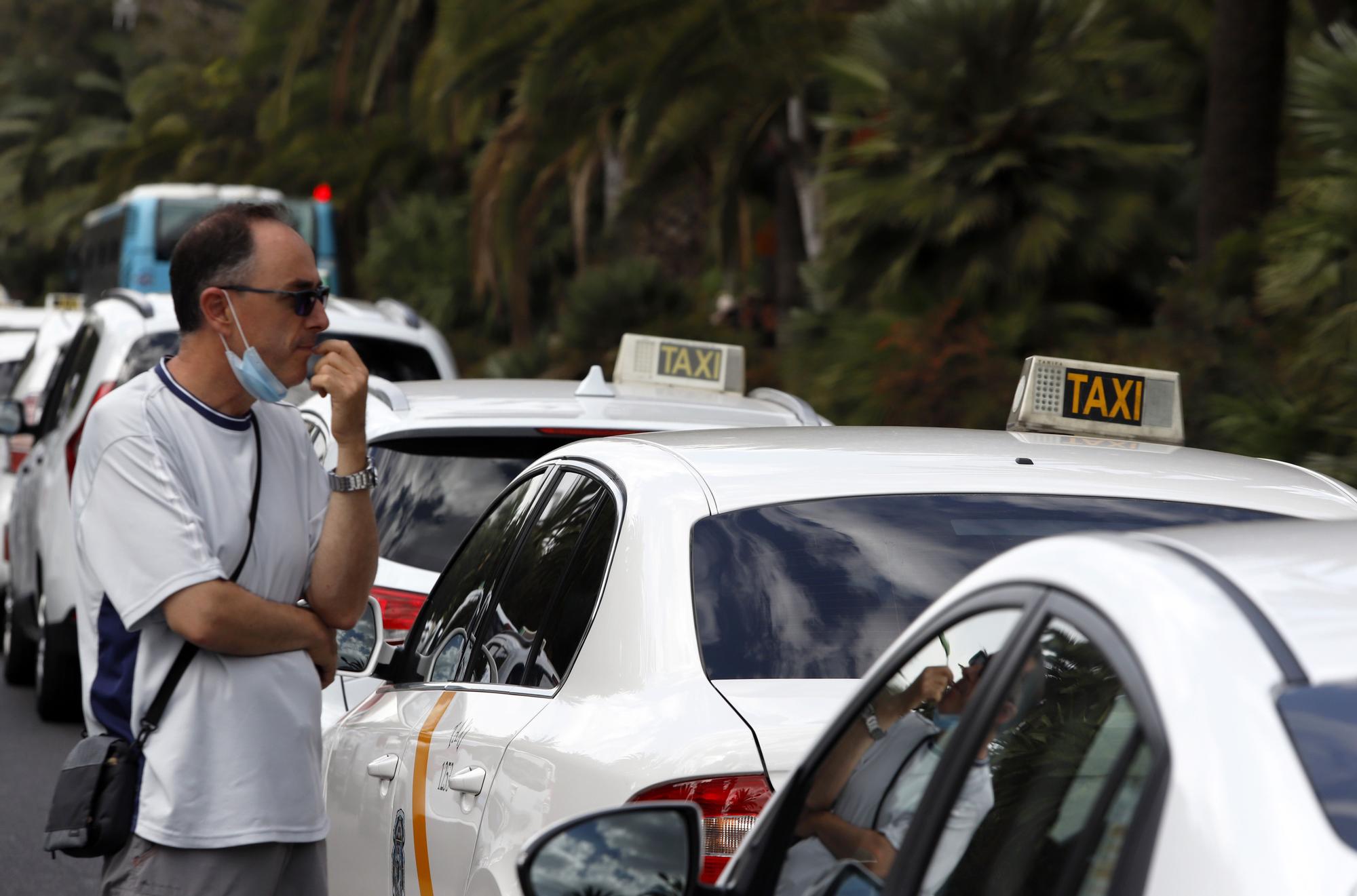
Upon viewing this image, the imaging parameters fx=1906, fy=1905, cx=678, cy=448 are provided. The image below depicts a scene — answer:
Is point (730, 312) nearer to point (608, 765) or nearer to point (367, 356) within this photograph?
point (367, 356)

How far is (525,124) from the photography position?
19.2 metres

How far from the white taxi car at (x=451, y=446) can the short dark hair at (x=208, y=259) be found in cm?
217

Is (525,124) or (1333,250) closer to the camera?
(1333,250)

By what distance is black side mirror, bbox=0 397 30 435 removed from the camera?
31.5 ft

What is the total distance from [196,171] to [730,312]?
20.9 m

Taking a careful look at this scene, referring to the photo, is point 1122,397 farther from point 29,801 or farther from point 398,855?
point 29,801

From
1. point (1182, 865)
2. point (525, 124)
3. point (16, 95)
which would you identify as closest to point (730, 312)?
point (525, 124)

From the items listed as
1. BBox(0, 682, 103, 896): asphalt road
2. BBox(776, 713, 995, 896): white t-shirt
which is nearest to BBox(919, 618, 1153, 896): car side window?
BBox(776, 713, 995, 896): white t-shirt

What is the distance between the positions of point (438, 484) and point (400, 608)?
0.42m

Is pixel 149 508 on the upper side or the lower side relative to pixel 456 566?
upper

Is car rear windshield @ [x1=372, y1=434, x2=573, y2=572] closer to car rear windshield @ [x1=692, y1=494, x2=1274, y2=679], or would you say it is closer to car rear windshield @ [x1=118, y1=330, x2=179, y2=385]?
car rear windshield @ [x1=692, y1=494, x2=1274, y2=679]

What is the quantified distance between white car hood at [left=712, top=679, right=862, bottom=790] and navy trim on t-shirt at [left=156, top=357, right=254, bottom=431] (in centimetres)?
95

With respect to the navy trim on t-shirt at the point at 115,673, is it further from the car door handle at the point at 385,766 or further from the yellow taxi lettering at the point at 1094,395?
the yellow taxi lettering at the point at 1094,395

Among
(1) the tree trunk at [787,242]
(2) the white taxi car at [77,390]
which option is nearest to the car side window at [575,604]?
(2) the white taxi car at [77,390]
